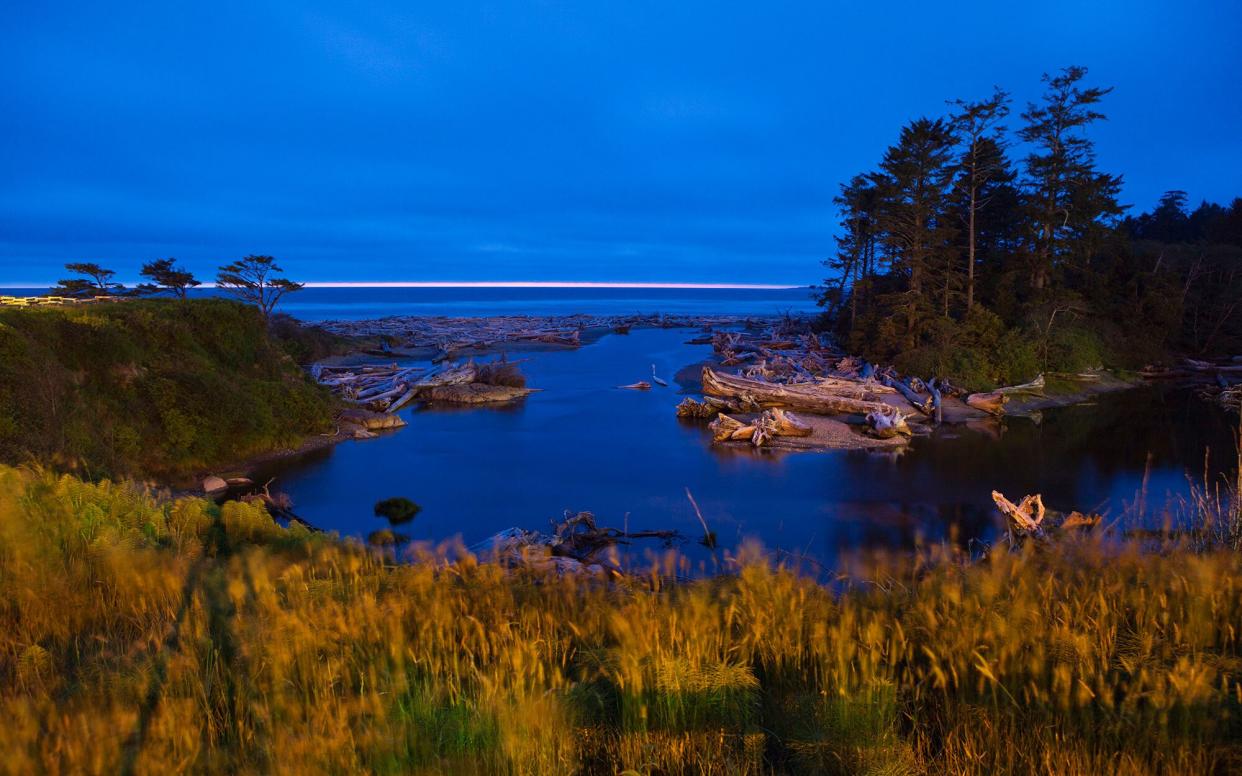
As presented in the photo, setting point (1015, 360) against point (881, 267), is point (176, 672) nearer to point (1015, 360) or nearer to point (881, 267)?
point (1015, 360)

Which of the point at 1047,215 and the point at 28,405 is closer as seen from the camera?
the point at 28,405

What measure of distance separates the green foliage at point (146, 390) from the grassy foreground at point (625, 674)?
8.87m

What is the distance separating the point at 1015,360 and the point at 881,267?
453 inches

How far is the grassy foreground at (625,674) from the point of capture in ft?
9.37

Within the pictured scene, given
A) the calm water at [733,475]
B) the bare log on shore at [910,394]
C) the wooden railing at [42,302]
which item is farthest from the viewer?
the bare log on shore at [910,394]

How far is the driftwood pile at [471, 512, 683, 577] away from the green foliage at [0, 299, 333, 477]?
694 cm

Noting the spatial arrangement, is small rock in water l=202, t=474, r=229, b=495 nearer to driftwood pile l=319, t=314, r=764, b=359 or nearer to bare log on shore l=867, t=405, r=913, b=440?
A: bare log on shore l=867, t=405, r=913, b=440

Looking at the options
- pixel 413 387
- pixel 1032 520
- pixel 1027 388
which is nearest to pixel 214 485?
pixel 413 387

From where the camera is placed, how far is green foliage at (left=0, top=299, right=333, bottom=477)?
12.0 m

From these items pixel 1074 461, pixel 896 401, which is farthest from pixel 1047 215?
pixel 1074 461

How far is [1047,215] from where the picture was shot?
29031mm

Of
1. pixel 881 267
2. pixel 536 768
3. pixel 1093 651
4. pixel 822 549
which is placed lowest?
pixel 822 549

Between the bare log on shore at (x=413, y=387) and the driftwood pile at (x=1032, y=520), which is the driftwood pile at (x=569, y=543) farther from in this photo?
the bare log on shore at (x=413, y=387)

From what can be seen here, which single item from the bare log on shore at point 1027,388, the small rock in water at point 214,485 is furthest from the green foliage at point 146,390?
the bare log on shore at point 1027,388
